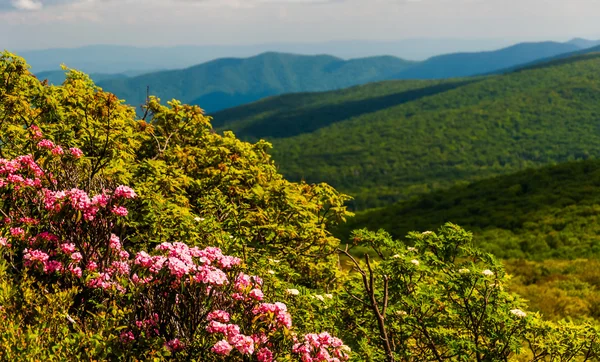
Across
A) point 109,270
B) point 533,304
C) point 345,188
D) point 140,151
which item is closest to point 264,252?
Result: point 109,270

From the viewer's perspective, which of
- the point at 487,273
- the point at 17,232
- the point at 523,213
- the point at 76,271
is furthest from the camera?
the point at 523,213

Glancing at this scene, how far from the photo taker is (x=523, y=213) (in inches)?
1464

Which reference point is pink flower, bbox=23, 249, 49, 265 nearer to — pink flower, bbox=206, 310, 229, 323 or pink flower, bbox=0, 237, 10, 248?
pink flower, bbox=0, 237, 10, 248

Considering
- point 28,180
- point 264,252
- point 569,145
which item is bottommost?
point 569,145

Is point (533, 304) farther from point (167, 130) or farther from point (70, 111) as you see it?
point (70, 111)

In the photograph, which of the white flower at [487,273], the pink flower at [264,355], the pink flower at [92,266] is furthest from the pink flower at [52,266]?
the white flower at [487,273]

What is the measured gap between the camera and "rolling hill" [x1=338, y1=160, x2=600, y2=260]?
1119 inches

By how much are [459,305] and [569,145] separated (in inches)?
7665

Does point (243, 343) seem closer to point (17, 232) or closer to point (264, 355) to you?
point (264, 355)

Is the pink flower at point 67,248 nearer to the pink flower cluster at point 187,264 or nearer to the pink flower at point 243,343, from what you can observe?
the pink flower cluster at point 187,264

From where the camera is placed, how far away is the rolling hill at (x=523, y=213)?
28.4 m

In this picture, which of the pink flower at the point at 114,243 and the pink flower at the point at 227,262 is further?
the pink flower at the point at 114,243

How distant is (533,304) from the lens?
16312 mm

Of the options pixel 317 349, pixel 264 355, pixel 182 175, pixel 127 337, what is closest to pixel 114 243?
pixel 127 337
